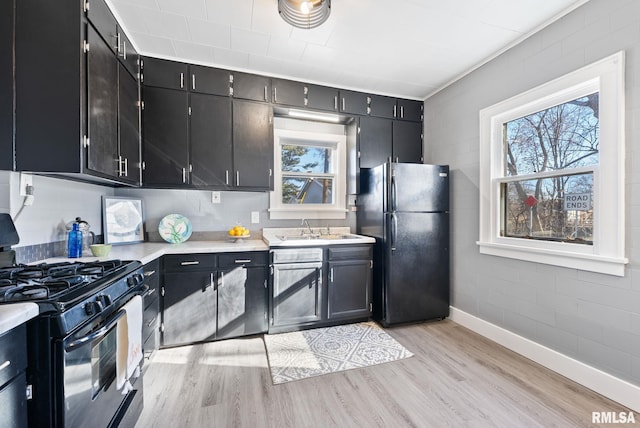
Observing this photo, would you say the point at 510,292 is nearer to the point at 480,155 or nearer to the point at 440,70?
the point at 480,155

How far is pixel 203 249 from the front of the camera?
2.49m

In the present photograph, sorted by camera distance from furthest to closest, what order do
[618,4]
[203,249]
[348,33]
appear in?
[203,249]
[348,33]
[618,4]

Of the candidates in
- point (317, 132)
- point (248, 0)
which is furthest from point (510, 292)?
point (248, 0)

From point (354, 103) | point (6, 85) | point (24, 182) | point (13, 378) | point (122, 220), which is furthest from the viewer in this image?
point (354, 103)

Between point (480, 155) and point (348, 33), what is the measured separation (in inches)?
67.9

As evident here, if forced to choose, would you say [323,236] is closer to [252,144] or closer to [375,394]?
[252,144]

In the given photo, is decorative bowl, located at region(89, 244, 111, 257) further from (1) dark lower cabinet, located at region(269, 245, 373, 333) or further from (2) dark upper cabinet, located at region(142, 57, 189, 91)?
(2) dark upper cabinet, located at region(142, 57, 189, 91)

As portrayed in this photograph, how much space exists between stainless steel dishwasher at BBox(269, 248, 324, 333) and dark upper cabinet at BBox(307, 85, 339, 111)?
5.30 feet

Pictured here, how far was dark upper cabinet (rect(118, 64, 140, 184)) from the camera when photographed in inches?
85.4

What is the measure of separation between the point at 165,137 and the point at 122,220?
2.91 feet

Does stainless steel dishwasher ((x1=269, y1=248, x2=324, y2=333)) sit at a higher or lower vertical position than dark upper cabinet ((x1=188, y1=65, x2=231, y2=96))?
lower

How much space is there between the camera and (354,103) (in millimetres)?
3275

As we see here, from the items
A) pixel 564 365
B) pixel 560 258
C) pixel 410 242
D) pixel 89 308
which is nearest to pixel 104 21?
pixel 89 308

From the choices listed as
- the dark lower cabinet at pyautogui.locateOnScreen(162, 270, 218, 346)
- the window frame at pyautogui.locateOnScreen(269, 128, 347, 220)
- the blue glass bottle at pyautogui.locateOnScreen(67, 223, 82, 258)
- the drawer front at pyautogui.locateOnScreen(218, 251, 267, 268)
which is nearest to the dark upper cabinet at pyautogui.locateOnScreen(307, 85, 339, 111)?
the window frame at pyautogui.locateOnScreen(269, 128, 347, 220)
